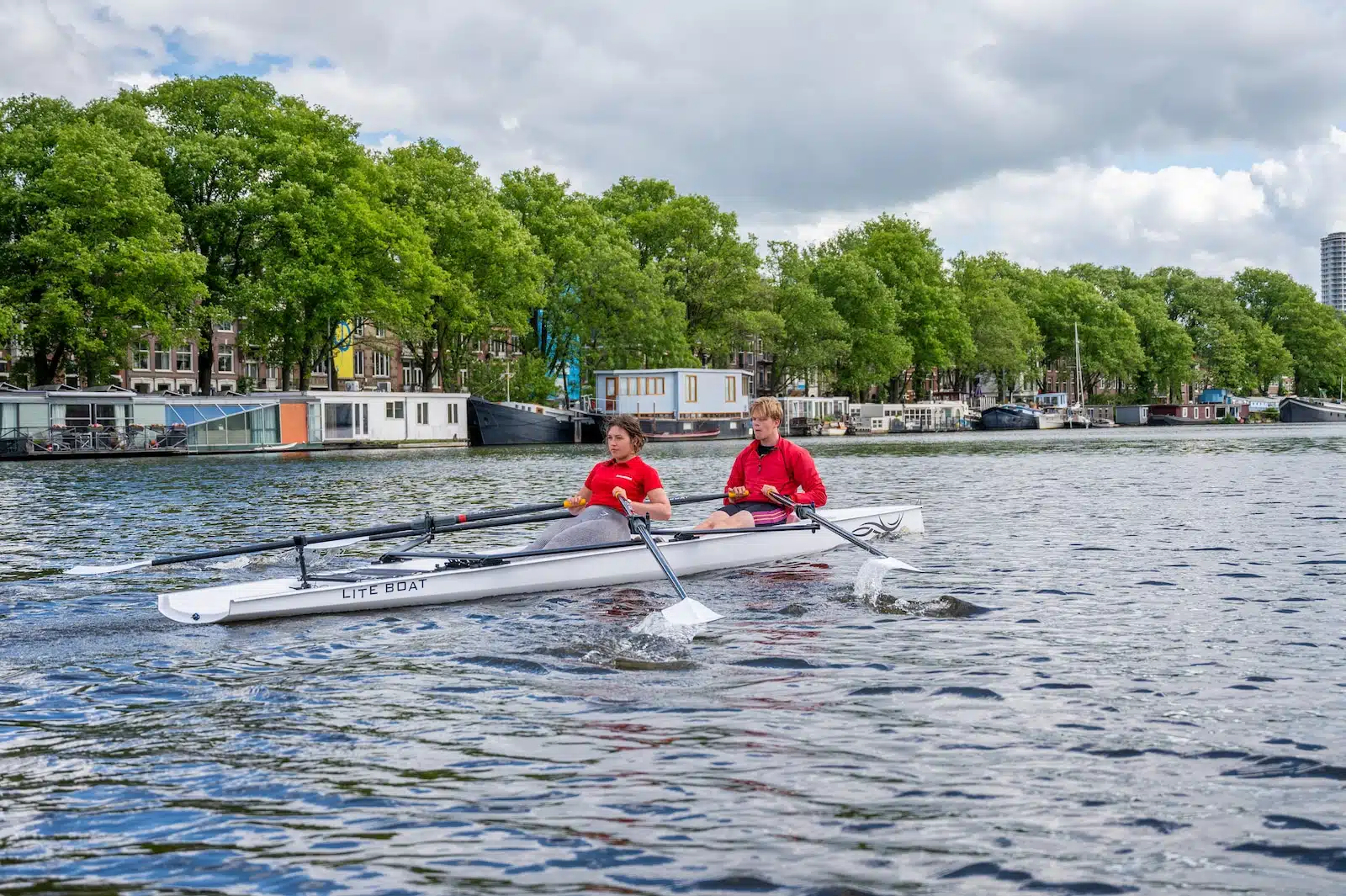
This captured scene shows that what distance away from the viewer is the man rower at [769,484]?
15930 mm

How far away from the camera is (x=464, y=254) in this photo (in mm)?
65375

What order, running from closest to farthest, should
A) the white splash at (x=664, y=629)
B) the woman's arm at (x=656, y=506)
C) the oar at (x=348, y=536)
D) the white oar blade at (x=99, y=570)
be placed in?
the white splash at (x=664, y=629) < the oar at (x=348, y=536) < the white oar blade at (x=99, y=570) < the woman's arm at (x=656, y=506)

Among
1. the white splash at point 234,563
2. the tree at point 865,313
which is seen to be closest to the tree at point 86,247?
the white splash at point 234,563

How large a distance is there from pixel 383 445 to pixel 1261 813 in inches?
2366

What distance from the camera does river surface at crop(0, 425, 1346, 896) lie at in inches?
230

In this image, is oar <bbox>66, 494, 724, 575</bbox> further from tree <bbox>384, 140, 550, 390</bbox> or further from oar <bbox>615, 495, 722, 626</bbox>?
tree <bbox>384, 140, 550, 390</bbox>

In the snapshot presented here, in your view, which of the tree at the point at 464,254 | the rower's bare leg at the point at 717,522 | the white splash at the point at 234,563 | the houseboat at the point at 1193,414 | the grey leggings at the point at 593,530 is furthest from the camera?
the houseboat at the point at 1193,414

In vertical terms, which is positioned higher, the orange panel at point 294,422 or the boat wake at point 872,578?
the orange panel at point 294,422

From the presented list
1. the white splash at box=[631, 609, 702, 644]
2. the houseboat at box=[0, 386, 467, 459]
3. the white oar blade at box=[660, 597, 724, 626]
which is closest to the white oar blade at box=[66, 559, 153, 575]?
the white splash at box=[631, 609, 702, 644]

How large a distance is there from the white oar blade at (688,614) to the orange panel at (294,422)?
50.3 m

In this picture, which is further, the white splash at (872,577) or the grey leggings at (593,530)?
the grey leggings at (593,530)

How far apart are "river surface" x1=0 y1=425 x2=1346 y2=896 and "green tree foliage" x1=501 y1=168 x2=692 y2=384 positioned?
56.9 metres

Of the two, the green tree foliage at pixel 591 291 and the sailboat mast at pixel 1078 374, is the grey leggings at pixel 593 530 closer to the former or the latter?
the green tree foliage at pixel 591 291

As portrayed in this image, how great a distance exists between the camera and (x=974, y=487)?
32.7 m
